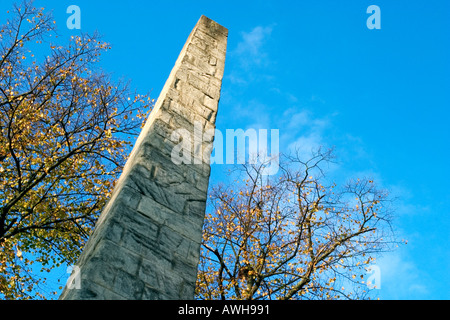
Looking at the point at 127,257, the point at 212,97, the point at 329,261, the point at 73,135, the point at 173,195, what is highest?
the point at 73,135

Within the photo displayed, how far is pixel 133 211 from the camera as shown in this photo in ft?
10.7

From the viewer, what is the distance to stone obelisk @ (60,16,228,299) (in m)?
2.81

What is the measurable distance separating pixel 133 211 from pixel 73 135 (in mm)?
7210

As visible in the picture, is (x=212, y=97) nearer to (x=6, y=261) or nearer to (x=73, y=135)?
(x=73, y=135)

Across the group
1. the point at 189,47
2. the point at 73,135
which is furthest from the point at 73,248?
the point at 189,47

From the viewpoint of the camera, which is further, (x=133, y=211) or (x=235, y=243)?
(x=235, y=243)

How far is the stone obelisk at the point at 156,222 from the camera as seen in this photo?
2.81 metres

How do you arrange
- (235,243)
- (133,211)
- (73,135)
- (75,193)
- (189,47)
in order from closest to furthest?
(133,211) → (189,47) → (75,193) → (73,135) → (235,243)

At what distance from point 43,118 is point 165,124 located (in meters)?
6.39

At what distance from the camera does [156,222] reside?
133 inches

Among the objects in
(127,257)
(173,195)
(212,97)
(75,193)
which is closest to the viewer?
(127,257)

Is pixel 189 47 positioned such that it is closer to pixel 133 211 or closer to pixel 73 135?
pixel 133 211

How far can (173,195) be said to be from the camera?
370 cm

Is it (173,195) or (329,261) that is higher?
(329,261)
